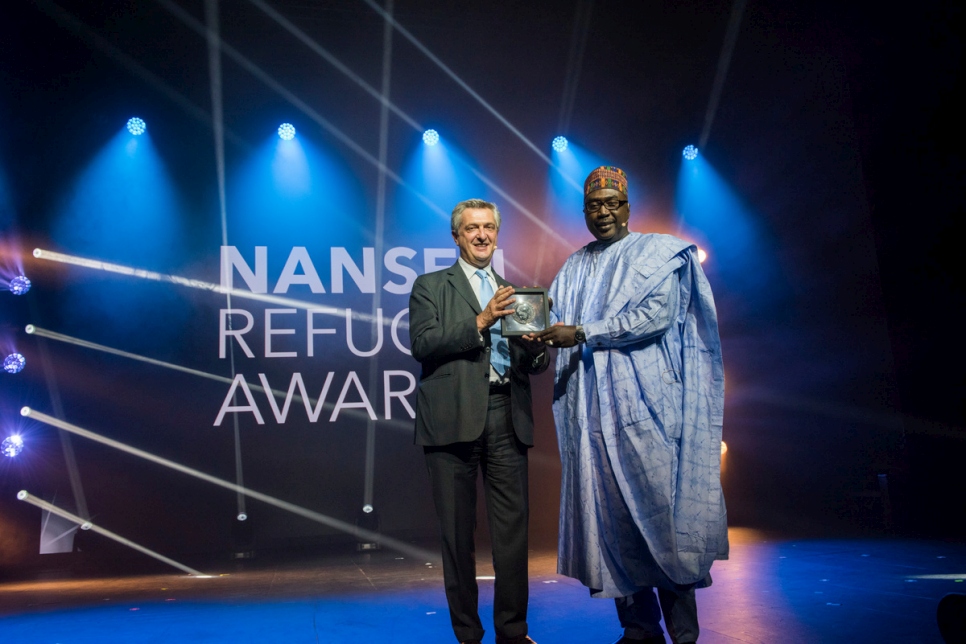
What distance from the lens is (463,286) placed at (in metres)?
2.21

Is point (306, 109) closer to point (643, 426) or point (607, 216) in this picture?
point (607, 216)

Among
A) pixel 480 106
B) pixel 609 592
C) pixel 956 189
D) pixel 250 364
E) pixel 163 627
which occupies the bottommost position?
pixel 163 627

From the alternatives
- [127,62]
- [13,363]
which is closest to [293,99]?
[127,62]

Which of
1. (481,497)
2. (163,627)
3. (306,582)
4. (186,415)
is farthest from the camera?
(481,497)

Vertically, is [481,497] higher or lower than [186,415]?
lower

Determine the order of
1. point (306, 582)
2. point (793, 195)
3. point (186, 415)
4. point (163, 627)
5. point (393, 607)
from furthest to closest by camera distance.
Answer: point (793, 195), point (186, 415), point (306, 582), point (393, 607), point (163, 627)

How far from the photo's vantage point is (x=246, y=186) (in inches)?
210

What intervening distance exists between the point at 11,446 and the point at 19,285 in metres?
1.14

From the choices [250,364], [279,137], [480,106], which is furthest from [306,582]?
[480,106]

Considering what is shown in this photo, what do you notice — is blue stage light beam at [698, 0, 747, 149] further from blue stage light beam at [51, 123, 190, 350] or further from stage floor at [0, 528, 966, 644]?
blue stage light beam at [51, 123, 190, 350]

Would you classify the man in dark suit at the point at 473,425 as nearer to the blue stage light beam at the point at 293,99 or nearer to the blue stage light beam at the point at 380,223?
the blue stage light beam at the point at 380,223

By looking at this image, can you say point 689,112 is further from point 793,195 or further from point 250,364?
point 250,364

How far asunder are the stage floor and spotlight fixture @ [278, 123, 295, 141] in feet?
10.8

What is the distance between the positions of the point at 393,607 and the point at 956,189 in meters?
3.98
